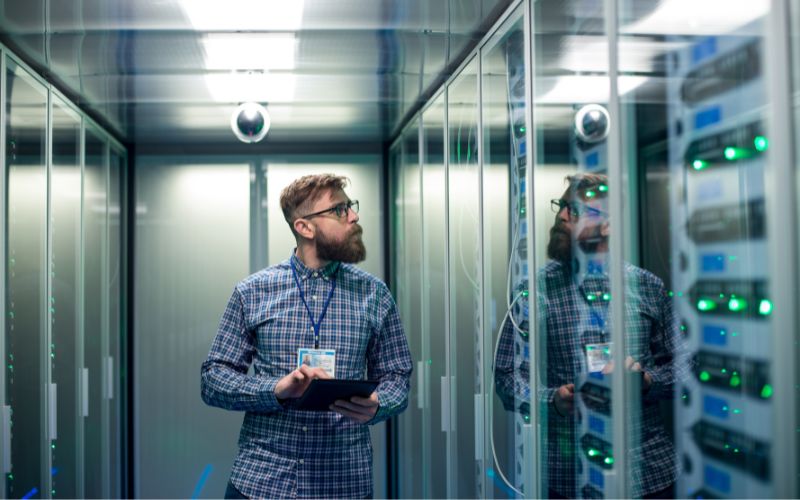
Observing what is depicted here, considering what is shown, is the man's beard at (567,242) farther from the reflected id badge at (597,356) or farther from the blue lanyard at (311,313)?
the blue lanyard at (311,313)

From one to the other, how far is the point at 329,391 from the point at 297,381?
21 cm

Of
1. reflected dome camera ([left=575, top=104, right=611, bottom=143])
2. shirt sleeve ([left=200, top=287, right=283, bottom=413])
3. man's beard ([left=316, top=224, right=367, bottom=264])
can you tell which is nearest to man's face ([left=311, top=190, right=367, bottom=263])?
man's beard ([left=316, top=224, right=367, bottom=264])

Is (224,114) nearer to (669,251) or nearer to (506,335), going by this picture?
(506,335)

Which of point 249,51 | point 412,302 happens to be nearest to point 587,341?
point 249,51

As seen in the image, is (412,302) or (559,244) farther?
(412,302)

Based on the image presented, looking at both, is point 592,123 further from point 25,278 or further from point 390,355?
point 25,278

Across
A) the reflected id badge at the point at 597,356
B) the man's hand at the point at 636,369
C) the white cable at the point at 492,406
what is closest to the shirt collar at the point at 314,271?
the white cable at the point at 492,406

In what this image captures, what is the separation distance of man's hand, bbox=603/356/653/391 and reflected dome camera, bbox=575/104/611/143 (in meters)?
0.52

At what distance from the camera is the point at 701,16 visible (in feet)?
4.54

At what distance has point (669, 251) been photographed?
1.52 meters

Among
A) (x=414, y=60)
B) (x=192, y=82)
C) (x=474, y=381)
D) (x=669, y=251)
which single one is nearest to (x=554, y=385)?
(x=669, y=251)

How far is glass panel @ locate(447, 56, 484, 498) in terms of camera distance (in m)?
→ 2.97

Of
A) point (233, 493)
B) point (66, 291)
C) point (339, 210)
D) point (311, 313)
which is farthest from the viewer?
point (66, 291)

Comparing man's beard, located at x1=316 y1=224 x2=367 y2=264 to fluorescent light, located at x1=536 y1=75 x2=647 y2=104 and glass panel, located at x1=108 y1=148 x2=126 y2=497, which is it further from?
glass panel, located at x1=108 y1=148 x2=126 y2=497
